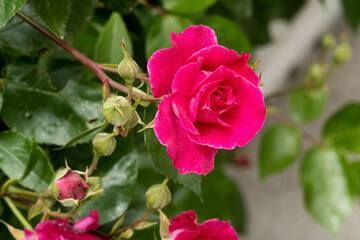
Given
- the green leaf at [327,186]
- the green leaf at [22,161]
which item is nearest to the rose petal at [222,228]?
the green leaf at [22,161]

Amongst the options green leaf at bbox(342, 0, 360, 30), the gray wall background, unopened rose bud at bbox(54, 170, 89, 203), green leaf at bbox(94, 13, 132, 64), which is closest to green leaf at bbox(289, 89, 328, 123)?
green leaf at bbox(342, 0, 360, 30)

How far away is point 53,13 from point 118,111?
9cm

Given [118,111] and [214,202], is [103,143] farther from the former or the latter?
[214,202]

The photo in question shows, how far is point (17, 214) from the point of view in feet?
0.93

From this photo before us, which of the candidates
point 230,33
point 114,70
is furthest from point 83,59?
point 230,33

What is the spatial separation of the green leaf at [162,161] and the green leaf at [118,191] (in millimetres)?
63

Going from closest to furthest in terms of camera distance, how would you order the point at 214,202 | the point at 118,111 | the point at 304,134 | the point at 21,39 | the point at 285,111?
the point at 118,111 → the point at 21,39 → the point at 214,202 → the point at 304,134 → the point at 285,111

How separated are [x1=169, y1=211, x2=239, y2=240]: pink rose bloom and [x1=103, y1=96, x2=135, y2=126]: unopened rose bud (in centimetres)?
8

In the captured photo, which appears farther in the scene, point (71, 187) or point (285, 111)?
point (285, 111)

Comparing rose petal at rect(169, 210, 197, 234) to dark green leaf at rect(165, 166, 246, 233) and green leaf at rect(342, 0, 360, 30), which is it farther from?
green leaf at rect(342, 0, 360, 30)

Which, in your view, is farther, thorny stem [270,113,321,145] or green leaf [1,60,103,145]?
thorny stem [270,113,321,145]

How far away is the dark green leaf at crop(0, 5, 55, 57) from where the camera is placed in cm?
31

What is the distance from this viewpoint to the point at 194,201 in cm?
50

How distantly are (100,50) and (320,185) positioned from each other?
14.2 inches
